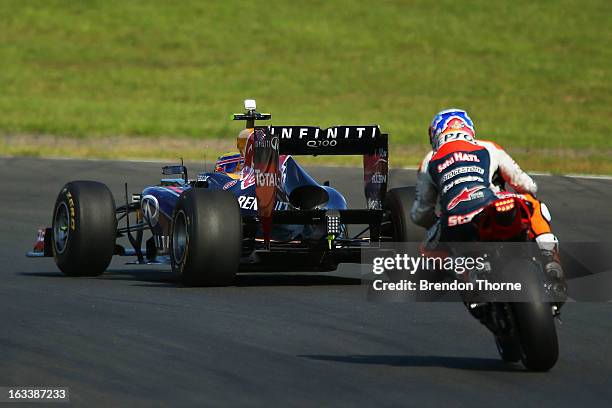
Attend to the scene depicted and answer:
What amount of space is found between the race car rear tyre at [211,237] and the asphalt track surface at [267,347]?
0.65ft

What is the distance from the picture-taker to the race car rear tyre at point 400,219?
12.7 meters

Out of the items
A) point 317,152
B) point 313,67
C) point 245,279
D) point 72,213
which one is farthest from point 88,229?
point 313,67

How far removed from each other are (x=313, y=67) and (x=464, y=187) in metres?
39.6

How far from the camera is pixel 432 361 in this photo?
8.13m

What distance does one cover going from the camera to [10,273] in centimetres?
1325

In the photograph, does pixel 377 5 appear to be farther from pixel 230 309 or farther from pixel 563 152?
pixel 230 309

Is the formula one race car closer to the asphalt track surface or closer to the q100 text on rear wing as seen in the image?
the q100 text on rear wing

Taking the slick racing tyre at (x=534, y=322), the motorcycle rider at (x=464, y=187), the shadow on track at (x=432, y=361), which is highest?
the motorcycle rider at (x=464, y=187)

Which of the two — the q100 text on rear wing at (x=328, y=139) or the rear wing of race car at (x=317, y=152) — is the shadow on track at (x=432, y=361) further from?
the q100 text on rear wing at (x=328, y=139)

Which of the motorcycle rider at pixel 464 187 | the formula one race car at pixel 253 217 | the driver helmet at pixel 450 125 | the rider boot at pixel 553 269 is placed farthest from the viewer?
the formula one race car at pixel 253 217

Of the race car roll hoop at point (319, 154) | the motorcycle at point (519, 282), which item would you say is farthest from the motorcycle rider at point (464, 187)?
the race car roll hoop at point (319, 154)

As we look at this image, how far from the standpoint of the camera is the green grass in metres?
38.4

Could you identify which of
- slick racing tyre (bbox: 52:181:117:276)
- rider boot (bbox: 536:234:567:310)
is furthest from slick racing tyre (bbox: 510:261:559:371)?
slick racing tyre (bbox: 52:181:117:276)

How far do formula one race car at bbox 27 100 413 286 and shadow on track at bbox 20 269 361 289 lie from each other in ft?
0.49
